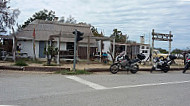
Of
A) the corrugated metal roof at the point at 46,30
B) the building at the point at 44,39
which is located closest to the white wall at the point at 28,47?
the building at the point at 44,39

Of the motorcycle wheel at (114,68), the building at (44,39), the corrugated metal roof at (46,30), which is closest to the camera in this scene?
the motorcycle wheel at (114,68)

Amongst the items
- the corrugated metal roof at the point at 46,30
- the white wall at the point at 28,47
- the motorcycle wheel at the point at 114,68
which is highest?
the corrugated metal roof at the point at 46,30

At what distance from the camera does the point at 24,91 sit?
7066mm

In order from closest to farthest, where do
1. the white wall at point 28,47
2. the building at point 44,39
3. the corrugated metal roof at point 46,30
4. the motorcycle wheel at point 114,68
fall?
the motorcycle wheel at point 114,68 → the white wall at point 28,47 → the building at point 44,39 → the corrugated metal roof at point 46,30

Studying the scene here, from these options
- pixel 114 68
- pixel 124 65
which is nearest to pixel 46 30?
pixel 114 68

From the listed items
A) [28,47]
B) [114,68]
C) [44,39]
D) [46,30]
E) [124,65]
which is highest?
[46,30]

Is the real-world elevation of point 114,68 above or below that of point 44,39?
below

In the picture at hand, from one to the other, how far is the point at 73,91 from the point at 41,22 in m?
18.4

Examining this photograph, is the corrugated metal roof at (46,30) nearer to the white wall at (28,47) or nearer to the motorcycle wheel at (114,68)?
the white wall at (28,47)

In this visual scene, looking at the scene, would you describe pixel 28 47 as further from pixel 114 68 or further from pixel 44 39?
pixel 114 68

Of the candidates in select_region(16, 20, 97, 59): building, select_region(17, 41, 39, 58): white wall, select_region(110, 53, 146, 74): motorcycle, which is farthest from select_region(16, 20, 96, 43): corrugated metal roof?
select_region(110, 53, 146, 74): motorcycle

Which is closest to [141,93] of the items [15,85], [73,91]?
[73,91]

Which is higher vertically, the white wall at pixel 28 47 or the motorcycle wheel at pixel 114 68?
the white wall at pixel 28 47

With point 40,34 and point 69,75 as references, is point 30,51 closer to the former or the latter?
point 40,34
